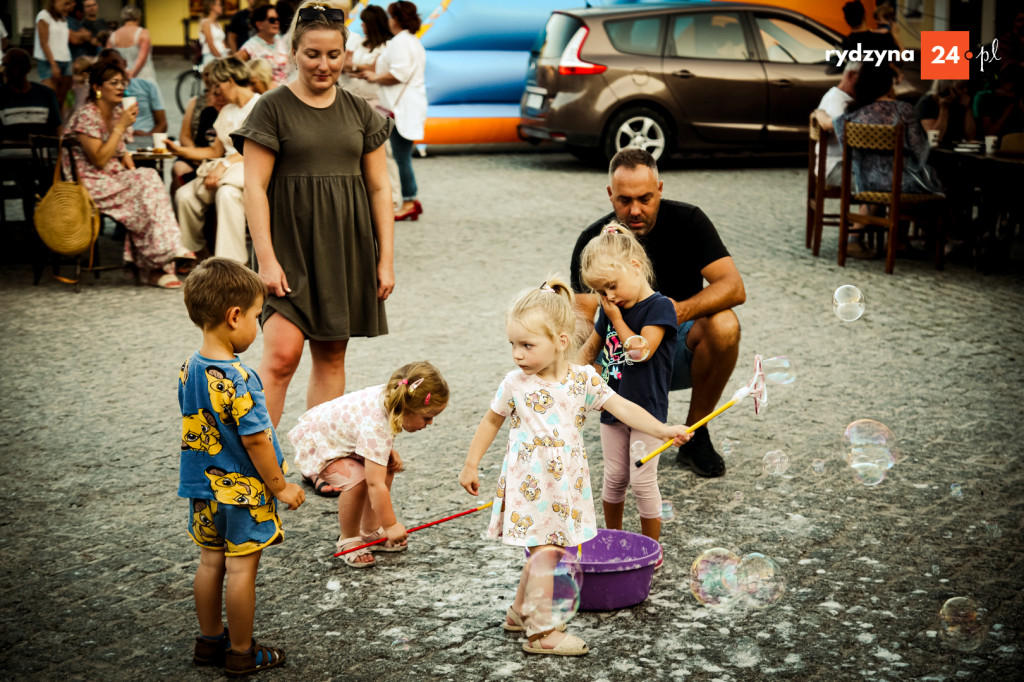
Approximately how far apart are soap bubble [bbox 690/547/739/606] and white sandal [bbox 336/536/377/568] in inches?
45.5

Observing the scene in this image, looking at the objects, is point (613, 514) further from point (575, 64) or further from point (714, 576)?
point (575, 64)

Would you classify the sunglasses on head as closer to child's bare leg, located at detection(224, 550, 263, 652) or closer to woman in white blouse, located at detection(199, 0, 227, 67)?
child's bare leg, located at detection(224, 550, 263, 652)

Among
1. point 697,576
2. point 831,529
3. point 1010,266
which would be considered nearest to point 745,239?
point 1010,266

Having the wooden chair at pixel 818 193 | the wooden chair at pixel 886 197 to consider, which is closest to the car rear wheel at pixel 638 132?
the wooden chair at pixel 818 193

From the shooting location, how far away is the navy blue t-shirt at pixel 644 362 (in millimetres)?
3691

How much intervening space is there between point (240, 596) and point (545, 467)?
96cm

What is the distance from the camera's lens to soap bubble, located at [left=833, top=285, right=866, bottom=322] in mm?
4738

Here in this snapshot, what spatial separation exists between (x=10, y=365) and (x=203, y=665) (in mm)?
3602

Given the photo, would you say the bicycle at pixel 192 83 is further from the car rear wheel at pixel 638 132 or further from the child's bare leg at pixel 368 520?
the child's bare leg at pixel 368 520

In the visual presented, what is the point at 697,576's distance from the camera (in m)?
3.59

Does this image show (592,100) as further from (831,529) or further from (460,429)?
(831,529)

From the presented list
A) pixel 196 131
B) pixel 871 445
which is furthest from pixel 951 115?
pixel 196 131

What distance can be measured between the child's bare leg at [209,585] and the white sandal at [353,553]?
756 mm

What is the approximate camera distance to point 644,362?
3756mm
